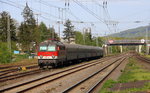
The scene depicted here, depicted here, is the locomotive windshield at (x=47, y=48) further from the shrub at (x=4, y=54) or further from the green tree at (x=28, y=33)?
the green tree at (x=28, y=33)

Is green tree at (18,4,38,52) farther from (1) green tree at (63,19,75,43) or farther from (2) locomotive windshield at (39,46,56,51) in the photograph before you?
(2) locomotive windshield at (39,46,56,51)

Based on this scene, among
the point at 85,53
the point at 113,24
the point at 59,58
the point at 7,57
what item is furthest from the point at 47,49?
the point at 113,24

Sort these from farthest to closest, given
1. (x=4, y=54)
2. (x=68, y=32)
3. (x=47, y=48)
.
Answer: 1. (x=68, y=32)
2. (x=4, y=54)
3. (x=47, y=48)

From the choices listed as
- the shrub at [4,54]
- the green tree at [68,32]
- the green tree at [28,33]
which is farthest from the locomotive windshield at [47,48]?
the green tree at [68,32]

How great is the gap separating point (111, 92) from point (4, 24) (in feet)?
282

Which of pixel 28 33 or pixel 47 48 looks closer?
pixel 47 48

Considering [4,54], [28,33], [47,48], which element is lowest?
[4,54]

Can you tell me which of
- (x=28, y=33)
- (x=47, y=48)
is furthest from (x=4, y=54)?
(x=28, y=33)

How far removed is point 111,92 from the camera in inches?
507

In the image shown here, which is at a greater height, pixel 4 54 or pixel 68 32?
pixel 68 32

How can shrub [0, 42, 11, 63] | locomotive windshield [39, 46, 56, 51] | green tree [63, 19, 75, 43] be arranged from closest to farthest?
locomotive windshield [39, 46, 56, 51] → shrub [0, 42, 11, 63] → green tree [63, 19, 75, 43]

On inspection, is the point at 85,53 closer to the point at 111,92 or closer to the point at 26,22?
the point at 111,92

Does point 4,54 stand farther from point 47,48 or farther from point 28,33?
point 28,33

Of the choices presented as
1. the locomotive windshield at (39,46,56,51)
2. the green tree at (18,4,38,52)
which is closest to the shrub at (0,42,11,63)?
the locomotive windshield at (39,46,56,51)
